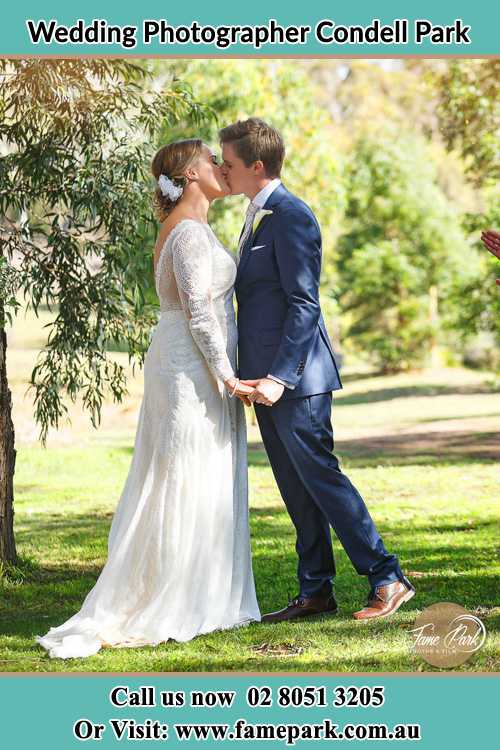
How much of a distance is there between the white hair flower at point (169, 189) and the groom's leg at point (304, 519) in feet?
3.03

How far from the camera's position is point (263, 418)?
459 cm

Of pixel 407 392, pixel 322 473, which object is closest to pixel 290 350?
pixel 322 473

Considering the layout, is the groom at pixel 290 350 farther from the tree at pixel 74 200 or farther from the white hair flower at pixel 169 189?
the tree at pixel 74 200

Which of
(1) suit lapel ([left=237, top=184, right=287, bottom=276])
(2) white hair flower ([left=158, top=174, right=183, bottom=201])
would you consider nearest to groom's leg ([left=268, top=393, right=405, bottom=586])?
(1) suit lapel ([left=237, top=184, right=287, bottom=276])

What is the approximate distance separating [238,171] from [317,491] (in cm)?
135

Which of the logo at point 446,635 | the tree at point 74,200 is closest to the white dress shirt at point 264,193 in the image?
the tree at point 74,200

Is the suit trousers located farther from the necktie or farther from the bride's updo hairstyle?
the bride's updo hairstyle

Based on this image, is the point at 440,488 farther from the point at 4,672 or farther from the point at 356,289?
the point at 356,289

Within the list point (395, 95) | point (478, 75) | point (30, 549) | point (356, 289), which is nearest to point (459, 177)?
point (395, 95)

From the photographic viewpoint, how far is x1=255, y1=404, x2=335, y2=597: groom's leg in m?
4.61

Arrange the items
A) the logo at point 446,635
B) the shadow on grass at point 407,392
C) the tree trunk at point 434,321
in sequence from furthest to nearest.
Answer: the tree trunk at point 434,321 → the shadow on grass at point 407,392 → the logo at point 446,635

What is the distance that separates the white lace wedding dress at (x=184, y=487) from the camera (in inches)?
173

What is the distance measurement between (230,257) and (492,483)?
544 cm

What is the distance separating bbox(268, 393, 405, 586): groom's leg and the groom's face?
2.97 ft
